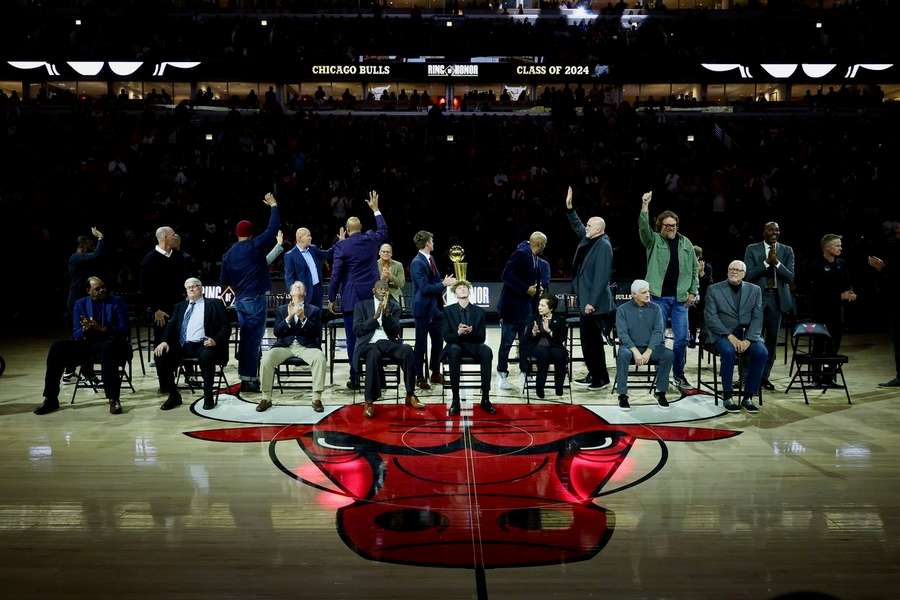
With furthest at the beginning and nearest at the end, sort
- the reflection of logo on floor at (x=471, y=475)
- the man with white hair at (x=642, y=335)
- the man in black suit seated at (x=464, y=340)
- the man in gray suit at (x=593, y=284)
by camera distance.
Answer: the man in gray suit at (x=593, y=284) < the man with white hair at (x=642, y=335) < the man in black suit seated at (x=464, y=340) < the reflection of logo on floor at (x=471, y=475)

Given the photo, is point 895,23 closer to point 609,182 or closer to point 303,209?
point 609,182

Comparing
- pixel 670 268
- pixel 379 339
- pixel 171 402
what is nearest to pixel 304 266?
pixel 379 339

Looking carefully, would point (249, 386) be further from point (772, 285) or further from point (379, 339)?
point (772, 285)

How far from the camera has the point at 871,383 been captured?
341 inches

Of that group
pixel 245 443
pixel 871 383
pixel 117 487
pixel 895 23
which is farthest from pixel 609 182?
pixel 895 23

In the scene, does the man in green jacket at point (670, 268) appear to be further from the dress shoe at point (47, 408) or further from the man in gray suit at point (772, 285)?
the dress shoe at point (47, 408)

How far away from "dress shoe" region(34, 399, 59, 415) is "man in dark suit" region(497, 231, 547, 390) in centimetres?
479

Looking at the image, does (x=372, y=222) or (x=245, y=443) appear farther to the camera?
(x=372, y=222)

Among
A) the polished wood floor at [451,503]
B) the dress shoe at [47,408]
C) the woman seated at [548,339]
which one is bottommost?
the polished wood floor at [451,503]

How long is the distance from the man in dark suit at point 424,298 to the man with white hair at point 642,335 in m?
1.97

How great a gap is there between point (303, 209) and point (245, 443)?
1114 cm

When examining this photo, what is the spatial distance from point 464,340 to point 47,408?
4269 millimetres

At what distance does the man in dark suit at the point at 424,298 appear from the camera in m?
8.08

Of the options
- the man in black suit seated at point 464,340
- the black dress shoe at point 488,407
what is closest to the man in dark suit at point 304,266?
the man in black suit seated at point 464,340
